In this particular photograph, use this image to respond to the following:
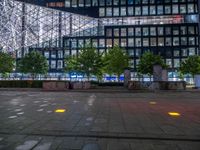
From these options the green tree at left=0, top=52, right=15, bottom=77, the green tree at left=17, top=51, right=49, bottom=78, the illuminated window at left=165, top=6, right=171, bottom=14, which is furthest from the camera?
the illuminated window at left=165, top=6, right=171, bottom=14

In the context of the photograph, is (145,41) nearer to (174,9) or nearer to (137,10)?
(137,10)

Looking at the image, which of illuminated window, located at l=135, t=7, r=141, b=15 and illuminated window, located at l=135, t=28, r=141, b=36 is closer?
illuminated window, located at l=135, t=28, r=141, b=36

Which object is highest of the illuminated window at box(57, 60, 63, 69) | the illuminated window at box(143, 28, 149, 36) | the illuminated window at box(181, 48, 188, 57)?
the illuminated window at box(143, 28, 149, 36)

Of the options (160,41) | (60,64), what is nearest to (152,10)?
(160,41)

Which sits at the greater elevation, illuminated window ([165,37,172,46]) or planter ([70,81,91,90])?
illuminated window ([165,37,172,46])

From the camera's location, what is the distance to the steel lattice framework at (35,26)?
8412 centimetres

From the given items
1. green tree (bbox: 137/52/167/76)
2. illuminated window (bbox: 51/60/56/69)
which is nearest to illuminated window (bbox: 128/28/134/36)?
green tree (bbox: 137/52/167/76)

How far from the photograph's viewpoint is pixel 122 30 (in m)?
93.8

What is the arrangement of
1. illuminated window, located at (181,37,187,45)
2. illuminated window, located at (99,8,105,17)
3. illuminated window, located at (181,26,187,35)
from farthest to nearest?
illuminated window, located at (99,8,105,17) → illuminated window, located at (181,26,187,35) → illuminated window, located at (181,37,187,45)

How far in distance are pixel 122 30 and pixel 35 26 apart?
33.5 meters

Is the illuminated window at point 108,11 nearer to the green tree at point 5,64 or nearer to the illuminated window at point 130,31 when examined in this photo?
the illuminated window at point 130,31

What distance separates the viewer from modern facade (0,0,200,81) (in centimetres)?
9062

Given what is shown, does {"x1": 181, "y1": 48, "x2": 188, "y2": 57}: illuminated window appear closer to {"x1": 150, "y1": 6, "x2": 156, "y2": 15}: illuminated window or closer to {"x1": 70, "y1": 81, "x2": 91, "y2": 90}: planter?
{"x1": 150, "y1": 6, "x2": 156, "y2": 15}: illuminated window

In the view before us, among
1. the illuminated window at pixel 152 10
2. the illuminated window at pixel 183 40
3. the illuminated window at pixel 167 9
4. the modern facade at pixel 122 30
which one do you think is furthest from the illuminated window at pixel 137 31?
the illuminated window at pixel 183 40
